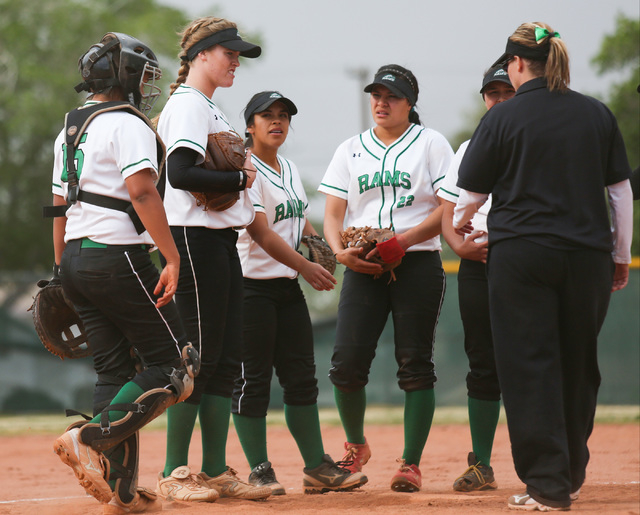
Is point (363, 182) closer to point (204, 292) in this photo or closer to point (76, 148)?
point (204, 292)

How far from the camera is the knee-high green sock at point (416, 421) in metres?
4.98

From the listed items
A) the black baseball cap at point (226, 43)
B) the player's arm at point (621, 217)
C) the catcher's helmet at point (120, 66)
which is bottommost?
the player's arm at point (621, 217)

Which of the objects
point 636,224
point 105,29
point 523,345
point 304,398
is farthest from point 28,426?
point 105,29

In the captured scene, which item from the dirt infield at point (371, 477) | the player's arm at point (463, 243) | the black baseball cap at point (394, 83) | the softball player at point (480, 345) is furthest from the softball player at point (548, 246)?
the black baseball cap at point (394, 83)

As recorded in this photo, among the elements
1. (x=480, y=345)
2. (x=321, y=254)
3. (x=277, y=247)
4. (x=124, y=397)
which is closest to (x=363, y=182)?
(x=321, y=254)

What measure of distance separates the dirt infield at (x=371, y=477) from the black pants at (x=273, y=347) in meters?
0.59

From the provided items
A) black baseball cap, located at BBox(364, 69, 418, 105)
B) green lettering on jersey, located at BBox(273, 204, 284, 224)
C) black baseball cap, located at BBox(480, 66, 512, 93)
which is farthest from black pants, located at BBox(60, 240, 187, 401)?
black baseball cap, located at BBox(480, 66, 512, 93)

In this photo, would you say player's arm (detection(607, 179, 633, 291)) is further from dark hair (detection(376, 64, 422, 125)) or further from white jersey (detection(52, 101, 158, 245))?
white jersey (detection(52, 101, 158, 245))

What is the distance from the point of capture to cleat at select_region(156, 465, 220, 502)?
4.34m

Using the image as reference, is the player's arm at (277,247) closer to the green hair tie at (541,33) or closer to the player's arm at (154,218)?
the player's arm at (154,218)

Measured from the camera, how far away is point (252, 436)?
4.93 m

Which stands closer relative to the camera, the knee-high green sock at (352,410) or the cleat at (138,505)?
the cleat at (138,505)

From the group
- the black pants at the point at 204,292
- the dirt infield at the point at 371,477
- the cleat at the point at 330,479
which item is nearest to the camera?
the dirt infield at the point at 371,477

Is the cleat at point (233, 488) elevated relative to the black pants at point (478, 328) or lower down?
lower down
